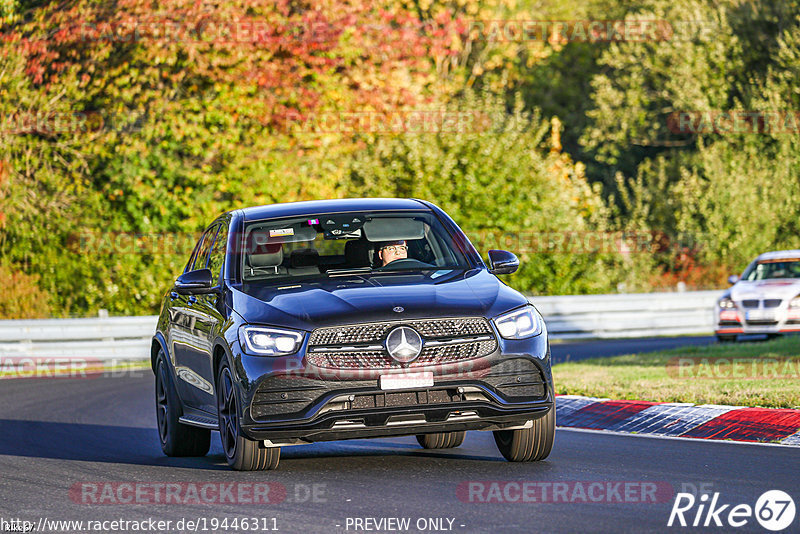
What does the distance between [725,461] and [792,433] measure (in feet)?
4.55

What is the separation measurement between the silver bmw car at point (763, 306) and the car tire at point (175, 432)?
1450 cm

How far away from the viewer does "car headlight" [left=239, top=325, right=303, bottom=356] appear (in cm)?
858

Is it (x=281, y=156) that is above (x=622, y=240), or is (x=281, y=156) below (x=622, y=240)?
above

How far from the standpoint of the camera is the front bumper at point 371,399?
8493 millimetres

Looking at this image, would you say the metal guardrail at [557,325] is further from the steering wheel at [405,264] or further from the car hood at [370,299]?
the car hood at [370,299]

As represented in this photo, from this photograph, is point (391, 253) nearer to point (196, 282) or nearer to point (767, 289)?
point (196, 282)

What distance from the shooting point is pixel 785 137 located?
35.4m

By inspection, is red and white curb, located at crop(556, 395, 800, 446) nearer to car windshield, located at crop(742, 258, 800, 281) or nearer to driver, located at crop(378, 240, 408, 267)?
driver, located at crop(378, 240, 408, 267)

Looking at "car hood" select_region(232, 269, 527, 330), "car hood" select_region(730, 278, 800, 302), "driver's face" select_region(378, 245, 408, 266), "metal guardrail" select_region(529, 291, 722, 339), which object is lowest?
"metal guardrail" select_region(529, 291, 722, 339)

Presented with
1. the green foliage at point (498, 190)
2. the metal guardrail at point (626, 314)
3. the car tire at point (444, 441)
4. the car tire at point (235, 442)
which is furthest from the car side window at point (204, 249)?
the green foliage at point (498, 190)

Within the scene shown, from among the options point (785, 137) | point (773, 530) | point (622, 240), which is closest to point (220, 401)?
point (773, 530)

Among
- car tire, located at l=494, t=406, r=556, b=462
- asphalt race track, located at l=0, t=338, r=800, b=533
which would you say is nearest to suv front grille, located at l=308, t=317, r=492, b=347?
asphalt race track, located at l=0, t=338, r=800, b=533

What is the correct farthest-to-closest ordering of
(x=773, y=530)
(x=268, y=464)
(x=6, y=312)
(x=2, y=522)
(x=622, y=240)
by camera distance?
(x=622, y=240) < (x=6, y=312) < (x=268, y=464) < (x=2, y=522) < (x=773, y=530)

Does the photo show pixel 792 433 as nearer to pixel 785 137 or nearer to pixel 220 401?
pixel 220 401
